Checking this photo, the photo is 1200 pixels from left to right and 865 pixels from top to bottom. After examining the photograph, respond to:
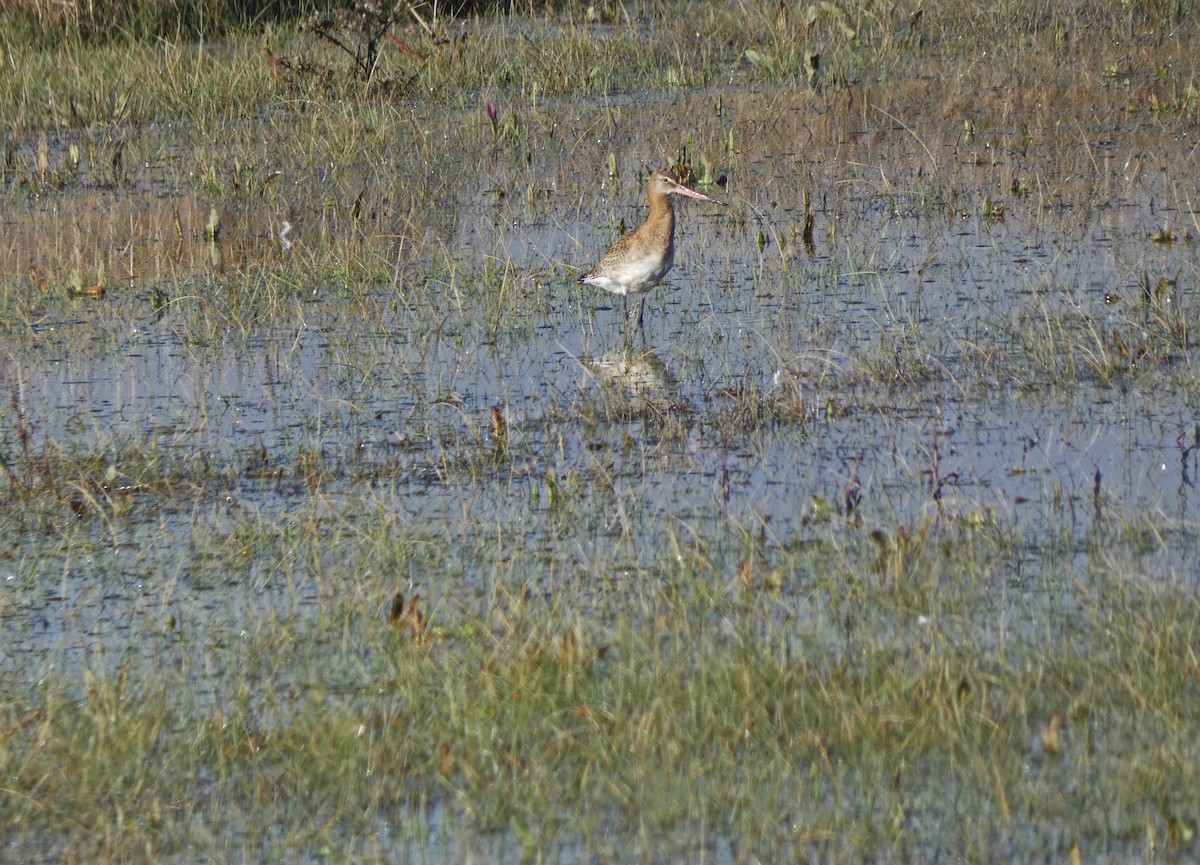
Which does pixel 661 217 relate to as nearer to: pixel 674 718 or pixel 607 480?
pixel 607 480

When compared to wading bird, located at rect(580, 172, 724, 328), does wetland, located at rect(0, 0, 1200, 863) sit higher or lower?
lower

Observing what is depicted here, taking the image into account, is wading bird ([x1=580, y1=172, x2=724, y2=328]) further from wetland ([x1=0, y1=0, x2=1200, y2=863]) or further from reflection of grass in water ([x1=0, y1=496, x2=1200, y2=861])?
reflection of grass in water ([x1=0, y1=496, x2=1200, y2=861])

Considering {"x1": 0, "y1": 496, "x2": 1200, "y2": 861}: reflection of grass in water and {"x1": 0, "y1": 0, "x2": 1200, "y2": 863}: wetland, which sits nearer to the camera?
{"x1": 0, "y1": 496, "x2": 1200, "y2": 861}: reflection of grass in water

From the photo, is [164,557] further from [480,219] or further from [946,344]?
[480,219]

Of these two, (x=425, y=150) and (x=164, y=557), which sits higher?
(x=425, y=150)

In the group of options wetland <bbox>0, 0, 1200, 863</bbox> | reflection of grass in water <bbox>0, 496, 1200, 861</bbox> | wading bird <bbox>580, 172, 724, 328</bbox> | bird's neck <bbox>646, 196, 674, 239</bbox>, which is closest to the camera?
reflection of grass in water <bbox>0, 496, 1200, 861</bbox>

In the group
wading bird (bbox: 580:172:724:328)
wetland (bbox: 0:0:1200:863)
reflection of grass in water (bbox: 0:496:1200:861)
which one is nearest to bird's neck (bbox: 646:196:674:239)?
wading bird (bbox: 580:172:724:328)

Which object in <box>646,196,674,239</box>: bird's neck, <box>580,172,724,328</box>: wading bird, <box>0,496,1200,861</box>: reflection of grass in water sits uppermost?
<box>646,196,674,239</box>: bird's neck

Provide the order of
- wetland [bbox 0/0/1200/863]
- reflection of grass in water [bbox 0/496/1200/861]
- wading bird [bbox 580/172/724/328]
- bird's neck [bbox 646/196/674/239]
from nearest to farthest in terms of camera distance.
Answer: reflection of grass in water [bbox 0/496/1200/861] < wetland [bbox 0/0/1200/863] < wading bird [bbox 580/172/724/328] < bird's neck [bbox 646/196/674/239]

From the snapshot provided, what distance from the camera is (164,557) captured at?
5.91 m

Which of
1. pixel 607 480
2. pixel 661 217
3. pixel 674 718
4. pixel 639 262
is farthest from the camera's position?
pixel 661 217

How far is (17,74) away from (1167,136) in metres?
8.62

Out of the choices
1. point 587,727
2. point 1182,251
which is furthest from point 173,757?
point 1182,251

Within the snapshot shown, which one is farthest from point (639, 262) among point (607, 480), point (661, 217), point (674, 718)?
point (674, 718)
